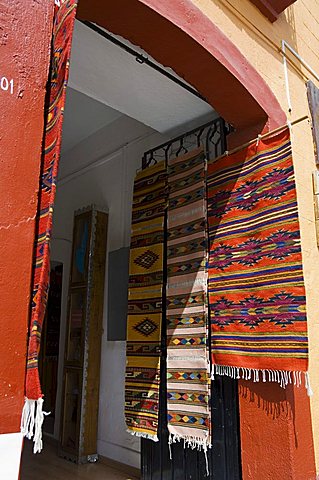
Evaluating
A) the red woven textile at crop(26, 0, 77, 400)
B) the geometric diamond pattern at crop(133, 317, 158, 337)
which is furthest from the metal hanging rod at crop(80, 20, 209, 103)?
the geometric diamond pattern at crop(133, 317, 158, 337)

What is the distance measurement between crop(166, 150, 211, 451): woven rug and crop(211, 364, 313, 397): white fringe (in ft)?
0.35

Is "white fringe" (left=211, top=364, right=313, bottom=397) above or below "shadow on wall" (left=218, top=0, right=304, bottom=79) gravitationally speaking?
below

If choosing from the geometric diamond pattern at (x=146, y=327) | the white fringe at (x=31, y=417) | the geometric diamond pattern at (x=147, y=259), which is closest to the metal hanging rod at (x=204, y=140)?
the geometric diamond pattern at (x=147, y=259)

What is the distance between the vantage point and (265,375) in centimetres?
233

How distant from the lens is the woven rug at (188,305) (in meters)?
2.64

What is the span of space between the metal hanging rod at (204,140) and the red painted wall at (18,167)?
181 centimetres

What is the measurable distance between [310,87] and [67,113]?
92.0 inches

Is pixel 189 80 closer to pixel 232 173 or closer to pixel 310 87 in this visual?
pixel 232 173

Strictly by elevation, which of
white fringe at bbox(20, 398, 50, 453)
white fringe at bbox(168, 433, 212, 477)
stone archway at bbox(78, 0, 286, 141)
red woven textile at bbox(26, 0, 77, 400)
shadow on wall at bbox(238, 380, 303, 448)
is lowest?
white fringe at bbox(168, 433, 212, 477)

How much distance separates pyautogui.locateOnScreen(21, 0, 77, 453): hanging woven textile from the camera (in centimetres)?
114

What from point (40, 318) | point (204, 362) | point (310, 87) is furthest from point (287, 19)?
point (40, 318)

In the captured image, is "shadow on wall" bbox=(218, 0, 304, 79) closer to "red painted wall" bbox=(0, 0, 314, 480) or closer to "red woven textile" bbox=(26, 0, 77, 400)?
"red painted wall" bbox=(0, 0, 314, 480)

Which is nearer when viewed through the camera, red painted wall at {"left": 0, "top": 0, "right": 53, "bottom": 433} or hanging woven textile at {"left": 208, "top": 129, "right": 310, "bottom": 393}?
red painted wall at {"left": 0, "top": 0, "right": 53, "bottom": 433}

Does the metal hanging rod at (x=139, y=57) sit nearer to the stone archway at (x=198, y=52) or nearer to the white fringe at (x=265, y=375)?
the stone archway at (x=198, y=52)
